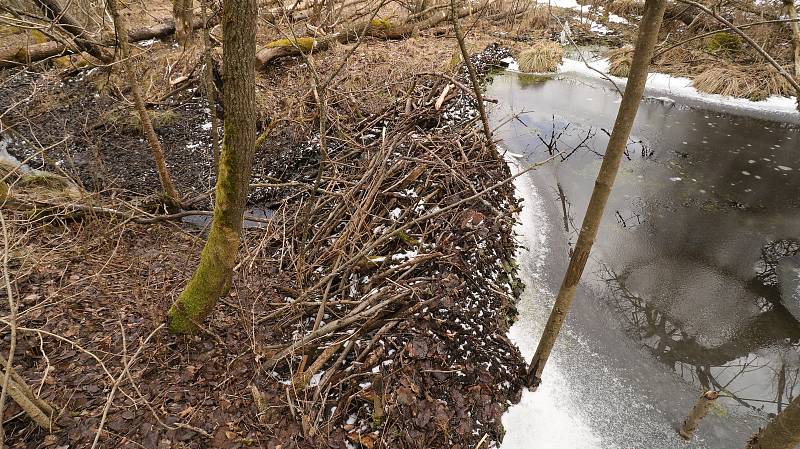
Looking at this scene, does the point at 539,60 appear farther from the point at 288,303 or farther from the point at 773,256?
the point at 288,303

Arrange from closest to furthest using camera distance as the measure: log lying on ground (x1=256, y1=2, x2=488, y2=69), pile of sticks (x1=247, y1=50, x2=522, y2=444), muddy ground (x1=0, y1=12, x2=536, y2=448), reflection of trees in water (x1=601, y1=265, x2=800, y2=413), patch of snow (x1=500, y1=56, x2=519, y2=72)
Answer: muddy ground (x1=0, y1=12, x2=536, y2=448), pile of sticks (x1=247, y1=50, x2=522, y2=444), reflection of trees in water (x1=601, y1=265, x2=800, y2=413), log lying on ground (x1=256, y1=2, x2=488, y2=69), patch of snow (x1=500, y1=56, x2=519, y2=72)

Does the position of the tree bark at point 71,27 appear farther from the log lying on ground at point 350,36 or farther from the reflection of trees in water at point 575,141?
the reflection of trees in water at point 575,141

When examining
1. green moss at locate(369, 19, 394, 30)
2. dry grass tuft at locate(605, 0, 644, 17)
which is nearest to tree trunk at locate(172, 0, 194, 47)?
green moss at locate(369, 19, 394, 30)

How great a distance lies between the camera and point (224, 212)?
2.74 m

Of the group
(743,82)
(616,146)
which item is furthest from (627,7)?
(616,146)

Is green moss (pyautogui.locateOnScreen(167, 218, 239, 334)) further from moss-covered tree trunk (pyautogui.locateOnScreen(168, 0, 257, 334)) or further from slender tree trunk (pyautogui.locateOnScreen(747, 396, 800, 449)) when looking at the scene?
slender tree trunk (pyautogui.locateOnScreen(747, 396, 800, 449))

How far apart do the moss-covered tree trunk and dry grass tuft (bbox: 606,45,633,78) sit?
38.5 ft

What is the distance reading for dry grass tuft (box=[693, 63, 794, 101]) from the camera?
31.7 feet

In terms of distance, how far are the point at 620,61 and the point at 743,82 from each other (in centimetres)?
297

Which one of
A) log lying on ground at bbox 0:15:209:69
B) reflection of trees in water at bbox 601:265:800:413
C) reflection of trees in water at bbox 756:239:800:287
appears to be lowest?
reflection of trees in water at bbox 756:239:800:287

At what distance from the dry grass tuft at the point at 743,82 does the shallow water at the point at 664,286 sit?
6.41ft

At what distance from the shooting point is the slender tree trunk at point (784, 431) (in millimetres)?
1756

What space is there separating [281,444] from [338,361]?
664 mm

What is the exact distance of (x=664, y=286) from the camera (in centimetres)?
460
